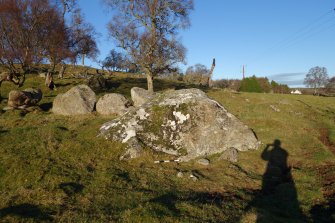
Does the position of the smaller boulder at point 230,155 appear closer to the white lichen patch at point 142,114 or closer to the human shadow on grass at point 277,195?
the human shadow on grass at point 277,195

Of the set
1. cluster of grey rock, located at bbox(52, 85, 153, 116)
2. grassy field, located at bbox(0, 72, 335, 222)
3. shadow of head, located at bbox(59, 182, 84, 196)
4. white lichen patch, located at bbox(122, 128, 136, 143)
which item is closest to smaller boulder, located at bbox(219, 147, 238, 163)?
grassy field, located at bbox(0, 72, 335, 222)

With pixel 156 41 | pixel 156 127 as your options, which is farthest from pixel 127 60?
pixel 156 127

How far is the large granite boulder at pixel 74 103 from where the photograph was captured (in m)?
24.0

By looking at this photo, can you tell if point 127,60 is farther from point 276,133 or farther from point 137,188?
point 137,188

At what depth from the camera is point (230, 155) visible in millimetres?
17000

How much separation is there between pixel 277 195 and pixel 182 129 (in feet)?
23.9

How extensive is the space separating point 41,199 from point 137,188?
12.2 ft

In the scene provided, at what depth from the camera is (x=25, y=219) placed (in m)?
8.89

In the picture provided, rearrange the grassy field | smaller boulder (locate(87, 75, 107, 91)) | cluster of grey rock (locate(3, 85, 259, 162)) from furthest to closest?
smaller boulder (locate(87, 75, 107, 91)) < cluster of grey rock (locate(3, 85, 259, 162)) < the grassy field

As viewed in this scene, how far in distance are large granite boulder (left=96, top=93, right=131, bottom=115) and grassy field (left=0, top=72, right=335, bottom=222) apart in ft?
11.6

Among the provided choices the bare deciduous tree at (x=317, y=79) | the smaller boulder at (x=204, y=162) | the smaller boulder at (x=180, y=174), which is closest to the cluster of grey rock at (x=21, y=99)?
the smaller boulder at (x=204, y=162)

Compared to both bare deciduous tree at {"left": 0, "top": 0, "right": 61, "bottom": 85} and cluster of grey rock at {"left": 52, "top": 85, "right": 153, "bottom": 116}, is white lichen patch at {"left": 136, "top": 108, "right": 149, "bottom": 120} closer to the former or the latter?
cluster of grey rock at {"left": 52, "top": 85, "right": 153, "bottom": 116}

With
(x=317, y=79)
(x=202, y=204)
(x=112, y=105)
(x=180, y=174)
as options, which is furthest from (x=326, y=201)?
(x=317, y=79)

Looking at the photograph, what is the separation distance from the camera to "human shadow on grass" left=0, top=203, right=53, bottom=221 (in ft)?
29.9
